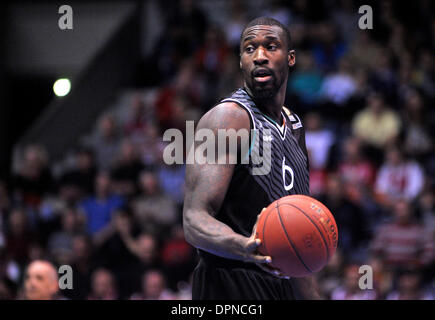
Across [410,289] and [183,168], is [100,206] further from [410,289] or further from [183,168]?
[410,289]

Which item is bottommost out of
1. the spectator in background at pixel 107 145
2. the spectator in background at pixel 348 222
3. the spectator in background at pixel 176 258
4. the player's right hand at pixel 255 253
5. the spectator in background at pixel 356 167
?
the spectator in background at pixel 176 258

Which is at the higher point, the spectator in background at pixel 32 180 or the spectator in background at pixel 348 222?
the spectator in background at pixel 32 180

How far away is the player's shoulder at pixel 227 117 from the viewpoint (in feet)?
11.3

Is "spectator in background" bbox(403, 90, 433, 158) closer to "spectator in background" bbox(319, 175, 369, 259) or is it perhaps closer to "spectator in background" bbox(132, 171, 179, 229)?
"spectator in background" bbox(319, 175, 369, 259)

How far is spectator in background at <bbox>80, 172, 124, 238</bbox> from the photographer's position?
9.59 m

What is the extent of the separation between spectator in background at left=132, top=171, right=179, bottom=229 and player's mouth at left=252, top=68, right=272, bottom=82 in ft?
18.4

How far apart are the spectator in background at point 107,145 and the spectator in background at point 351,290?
479 centimetres

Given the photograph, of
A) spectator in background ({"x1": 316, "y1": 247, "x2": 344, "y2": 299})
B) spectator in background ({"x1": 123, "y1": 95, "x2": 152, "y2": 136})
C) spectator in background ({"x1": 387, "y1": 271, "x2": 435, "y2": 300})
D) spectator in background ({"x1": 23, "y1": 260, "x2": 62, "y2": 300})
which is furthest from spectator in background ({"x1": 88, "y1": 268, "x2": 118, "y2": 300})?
spectator in background ({"x1": 123, "y1": 95, "x2": 152, "y2": 136})

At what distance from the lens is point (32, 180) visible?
10.5m

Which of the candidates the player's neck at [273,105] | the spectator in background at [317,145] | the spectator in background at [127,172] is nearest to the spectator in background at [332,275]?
the spectator in background at [317,145]

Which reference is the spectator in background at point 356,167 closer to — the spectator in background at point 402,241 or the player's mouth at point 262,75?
the spectator in background at point 402,241

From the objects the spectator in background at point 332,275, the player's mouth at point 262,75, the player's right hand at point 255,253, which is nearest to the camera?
the player's right hand at point 255,253

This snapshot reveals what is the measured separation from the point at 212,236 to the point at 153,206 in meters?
6.13
